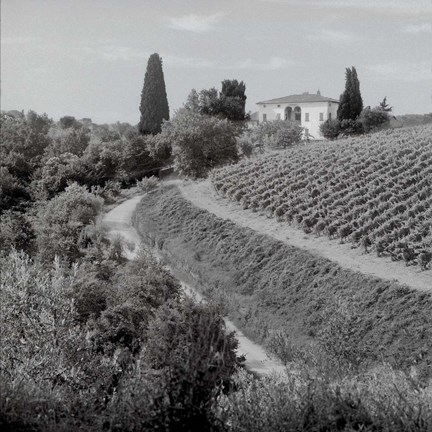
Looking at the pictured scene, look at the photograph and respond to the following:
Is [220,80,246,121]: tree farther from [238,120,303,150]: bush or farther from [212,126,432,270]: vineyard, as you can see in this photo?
[212,126,432,270]: vineyard

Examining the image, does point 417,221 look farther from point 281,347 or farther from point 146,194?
point 146,194

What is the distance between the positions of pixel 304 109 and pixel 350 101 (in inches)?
398

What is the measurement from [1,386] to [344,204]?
67.0ft

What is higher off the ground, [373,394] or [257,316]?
[373,394]

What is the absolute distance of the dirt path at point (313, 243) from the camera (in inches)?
772

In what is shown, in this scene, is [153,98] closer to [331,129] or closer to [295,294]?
[331,129]

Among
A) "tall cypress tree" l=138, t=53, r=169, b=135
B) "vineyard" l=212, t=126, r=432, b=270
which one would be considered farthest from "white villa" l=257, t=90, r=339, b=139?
"vineyard" l=212, t=126, r=432, b=270

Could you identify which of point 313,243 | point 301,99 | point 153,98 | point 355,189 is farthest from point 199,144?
point 301,99

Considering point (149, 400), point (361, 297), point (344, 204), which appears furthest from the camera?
point (344, 204)

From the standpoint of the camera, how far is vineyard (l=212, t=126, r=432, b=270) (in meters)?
22.6

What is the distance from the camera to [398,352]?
16.2m

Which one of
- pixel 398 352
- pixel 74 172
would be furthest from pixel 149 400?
pixel 74 172

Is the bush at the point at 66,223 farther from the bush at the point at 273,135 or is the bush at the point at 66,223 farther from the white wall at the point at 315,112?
the white wall at the point at 315,112

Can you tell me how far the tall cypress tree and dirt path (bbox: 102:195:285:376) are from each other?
497 inches
